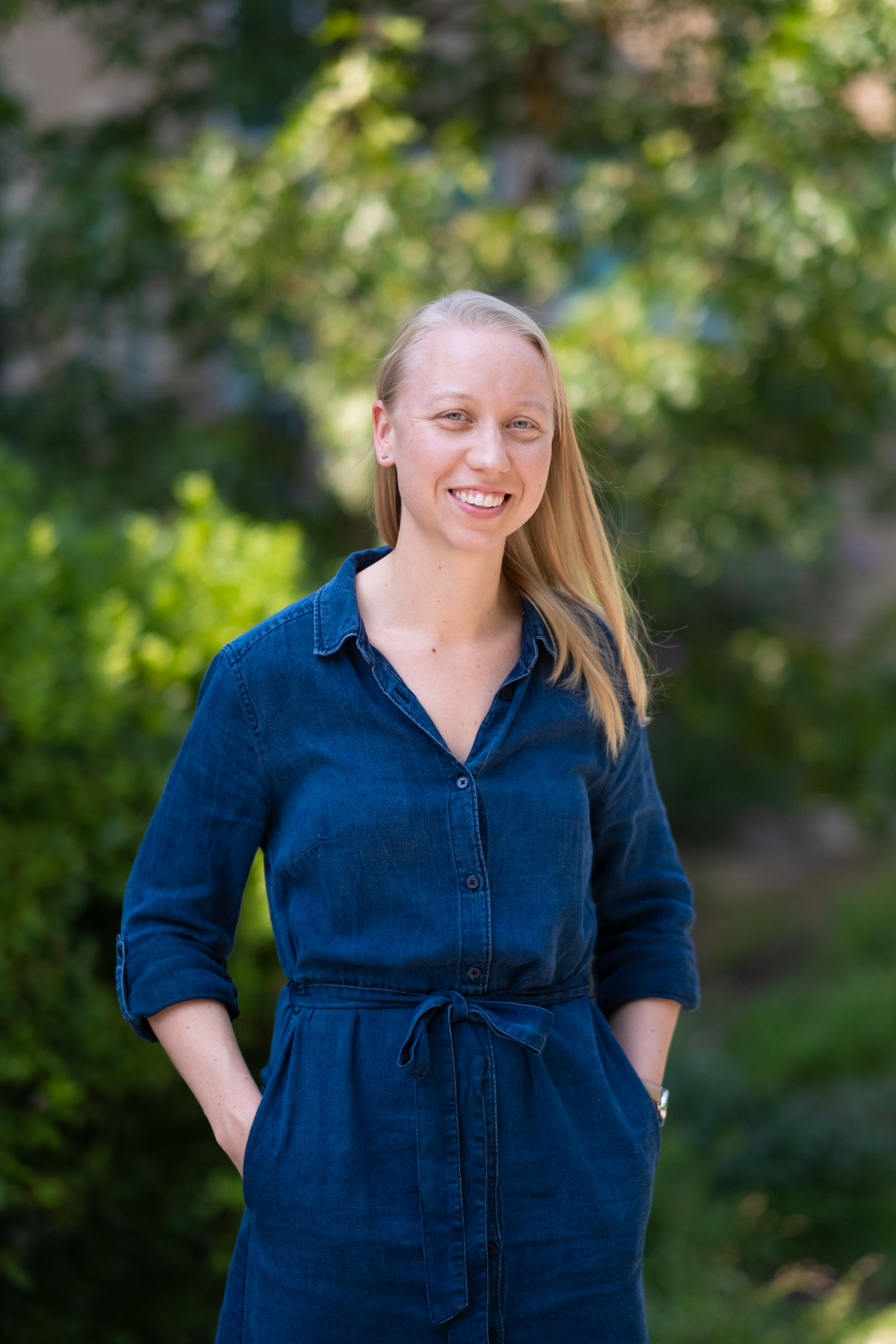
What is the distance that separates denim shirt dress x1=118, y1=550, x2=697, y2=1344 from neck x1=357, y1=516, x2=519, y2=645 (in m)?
0.07

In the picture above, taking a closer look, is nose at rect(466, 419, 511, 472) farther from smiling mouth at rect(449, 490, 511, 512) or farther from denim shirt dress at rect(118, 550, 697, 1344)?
denim shirt dress at rect(118, 550, 697, 1344)

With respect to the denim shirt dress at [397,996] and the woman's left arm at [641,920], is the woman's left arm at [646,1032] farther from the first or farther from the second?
the denim shirt dress at [397,996]

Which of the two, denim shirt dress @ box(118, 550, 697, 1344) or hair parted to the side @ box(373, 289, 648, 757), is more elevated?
hair parted to the side @ box(373, 289, 648, 757)

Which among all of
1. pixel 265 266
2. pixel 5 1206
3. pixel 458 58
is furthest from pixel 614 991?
pixel 458 58

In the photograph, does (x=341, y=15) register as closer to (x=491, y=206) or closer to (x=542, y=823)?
(x=491, y=206)

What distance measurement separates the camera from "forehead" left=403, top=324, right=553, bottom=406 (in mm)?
1636

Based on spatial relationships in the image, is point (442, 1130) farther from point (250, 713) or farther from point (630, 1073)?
point (250, 713)

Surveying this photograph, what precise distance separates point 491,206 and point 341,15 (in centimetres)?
101

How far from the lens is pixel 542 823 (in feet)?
5.46

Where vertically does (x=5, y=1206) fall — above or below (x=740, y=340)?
below

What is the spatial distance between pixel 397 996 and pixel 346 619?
0.50 m

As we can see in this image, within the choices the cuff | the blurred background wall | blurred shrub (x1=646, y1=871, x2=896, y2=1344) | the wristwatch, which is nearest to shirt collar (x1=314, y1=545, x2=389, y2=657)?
the cuff

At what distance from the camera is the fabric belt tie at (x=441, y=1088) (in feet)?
5.02

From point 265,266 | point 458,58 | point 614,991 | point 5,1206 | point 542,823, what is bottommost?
point 5,1206
